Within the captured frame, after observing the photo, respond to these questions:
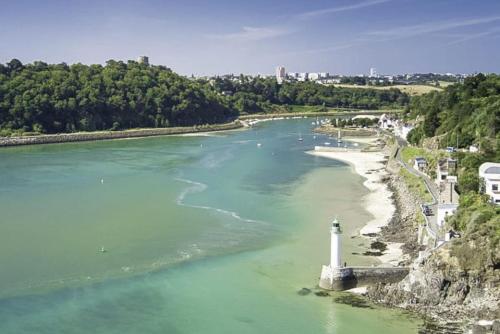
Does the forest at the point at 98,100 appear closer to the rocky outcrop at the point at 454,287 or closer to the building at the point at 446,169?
the building at the point at 446,169

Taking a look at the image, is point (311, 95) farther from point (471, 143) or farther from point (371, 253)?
point (371, 253)

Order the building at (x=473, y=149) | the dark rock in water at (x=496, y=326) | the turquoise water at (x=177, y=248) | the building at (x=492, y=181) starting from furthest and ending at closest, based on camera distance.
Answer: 1. the building at (x=473, y=149)
2. the building at (x=492, y=181)
3. the turquoise water at (x=177, y=248)
4. the dark rock in water at (x=496, y=326)

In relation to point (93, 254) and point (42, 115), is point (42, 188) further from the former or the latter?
point (42, 115)

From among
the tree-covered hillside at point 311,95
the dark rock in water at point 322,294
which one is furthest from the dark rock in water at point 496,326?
the tree-covered hillside at point 311,95

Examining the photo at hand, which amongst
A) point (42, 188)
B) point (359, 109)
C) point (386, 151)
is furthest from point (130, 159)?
point (359, 109)

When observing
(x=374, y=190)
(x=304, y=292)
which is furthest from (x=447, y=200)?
(x=374, y=190)

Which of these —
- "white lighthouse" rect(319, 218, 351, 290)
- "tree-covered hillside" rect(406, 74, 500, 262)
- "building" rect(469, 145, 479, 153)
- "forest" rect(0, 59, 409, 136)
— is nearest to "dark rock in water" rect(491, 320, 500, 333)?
"tree-covered hillside" rect(406, 74, 500, 262)

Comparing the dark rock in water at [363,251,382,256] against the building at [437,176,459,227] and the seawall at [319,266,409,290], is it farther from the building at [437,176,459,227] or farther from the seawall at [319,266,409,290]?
the seawall at [319,266,409,290]
